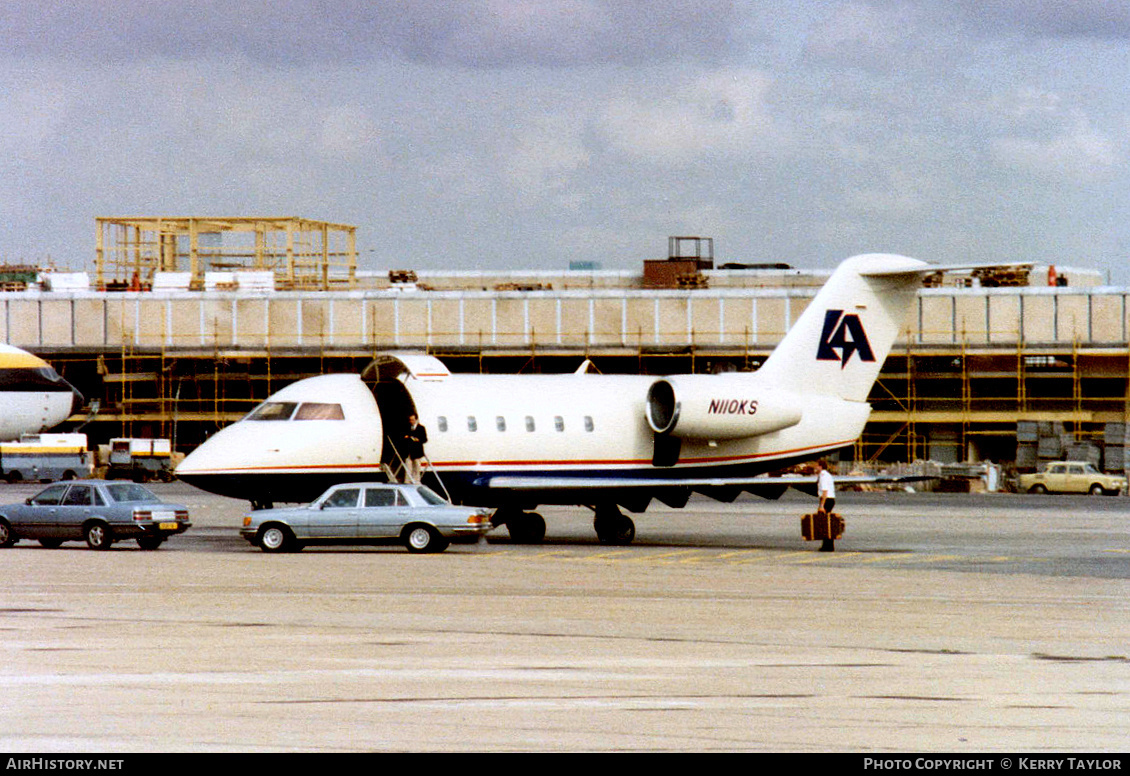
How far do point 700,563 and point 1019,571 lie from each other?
17.7 feet

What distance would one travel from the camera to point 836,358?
35.9 m

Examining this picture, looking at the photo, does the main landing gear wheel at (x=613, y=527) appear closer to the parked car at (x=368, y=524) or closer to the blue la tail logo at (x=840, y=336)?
the parked car at (x=368, y=524)

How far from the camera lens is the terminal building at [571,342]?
72.6 meters

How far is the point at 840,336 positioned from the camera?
117 feet

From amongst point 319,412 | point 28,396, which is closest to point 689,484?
point 319,412

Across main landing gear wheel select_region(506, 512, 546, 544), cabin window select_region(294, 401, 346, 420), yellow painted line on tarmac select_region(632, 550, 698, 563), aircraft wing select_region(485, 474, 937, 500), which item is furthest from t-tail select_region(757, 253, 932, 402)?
cabin window select_region(294, 401, 346, 420)

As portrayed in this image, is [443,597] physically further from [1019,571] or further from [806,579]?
[1019,571]

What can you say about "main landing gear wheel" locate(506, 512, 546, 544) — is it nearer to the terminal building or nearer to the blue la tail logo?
the blue la tail logo

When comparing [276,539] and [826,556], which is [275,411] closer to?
[276,539]

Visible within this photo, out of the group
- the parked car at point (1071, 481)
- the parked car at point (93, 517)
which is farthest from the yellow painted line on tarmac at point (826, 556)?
the parked car at point (1071, 481)

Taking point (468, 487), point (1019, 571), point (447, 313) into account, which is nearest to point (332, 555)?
point (468, 487)

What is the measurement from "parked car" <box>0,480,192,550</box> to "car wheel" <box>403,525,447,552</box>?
4.72 m

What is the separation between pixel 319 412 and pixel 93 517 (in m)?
4.97

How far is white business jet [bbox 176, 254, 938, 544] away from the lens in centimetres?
3086
